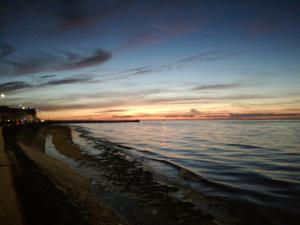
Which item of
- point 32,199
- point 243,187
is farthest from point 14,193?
point 243,187

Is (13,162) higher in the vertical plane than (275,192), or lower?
higher

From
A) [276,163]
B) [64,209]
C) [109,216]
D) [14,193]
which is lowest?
[276,163]

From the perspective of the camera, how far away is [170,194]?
10.6 m

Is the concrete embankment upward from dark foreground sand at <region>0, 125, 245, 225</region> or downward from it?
upward

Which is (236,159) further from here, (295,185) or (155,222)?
(155,222)

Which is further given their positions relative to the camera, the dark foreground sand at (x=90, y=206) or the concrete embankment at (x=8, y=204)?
the dark foreground sand at (x=90, y=206)

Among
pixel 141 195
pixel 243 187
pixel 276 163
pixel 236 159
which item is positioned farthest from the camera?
pixel 236 159

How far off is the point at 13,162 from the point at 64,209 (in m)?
5.96

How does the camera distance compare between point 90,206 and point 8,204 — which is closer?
point 8,204

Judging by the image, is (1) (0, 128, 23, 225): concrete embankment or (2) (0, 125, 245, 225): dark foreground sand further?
(2) (0, 125, 245, 225): dark foreground sand

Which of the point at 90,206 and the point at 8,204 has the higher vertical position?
the point at 8,204

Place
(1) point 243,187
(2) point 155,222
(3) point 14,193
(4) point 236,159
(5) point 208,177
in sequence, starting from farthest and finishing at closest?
(4) point 236,159 → (5) point 208,177 → (1) point 243,187 → (2) point 155,222 → (3) point 14,193

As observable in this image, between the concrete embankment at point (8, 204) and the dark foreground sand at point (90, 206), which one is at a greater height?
the concrete embankment at point (8, 204)

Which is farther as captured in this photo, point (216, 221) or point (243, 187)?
point (243, 187)
